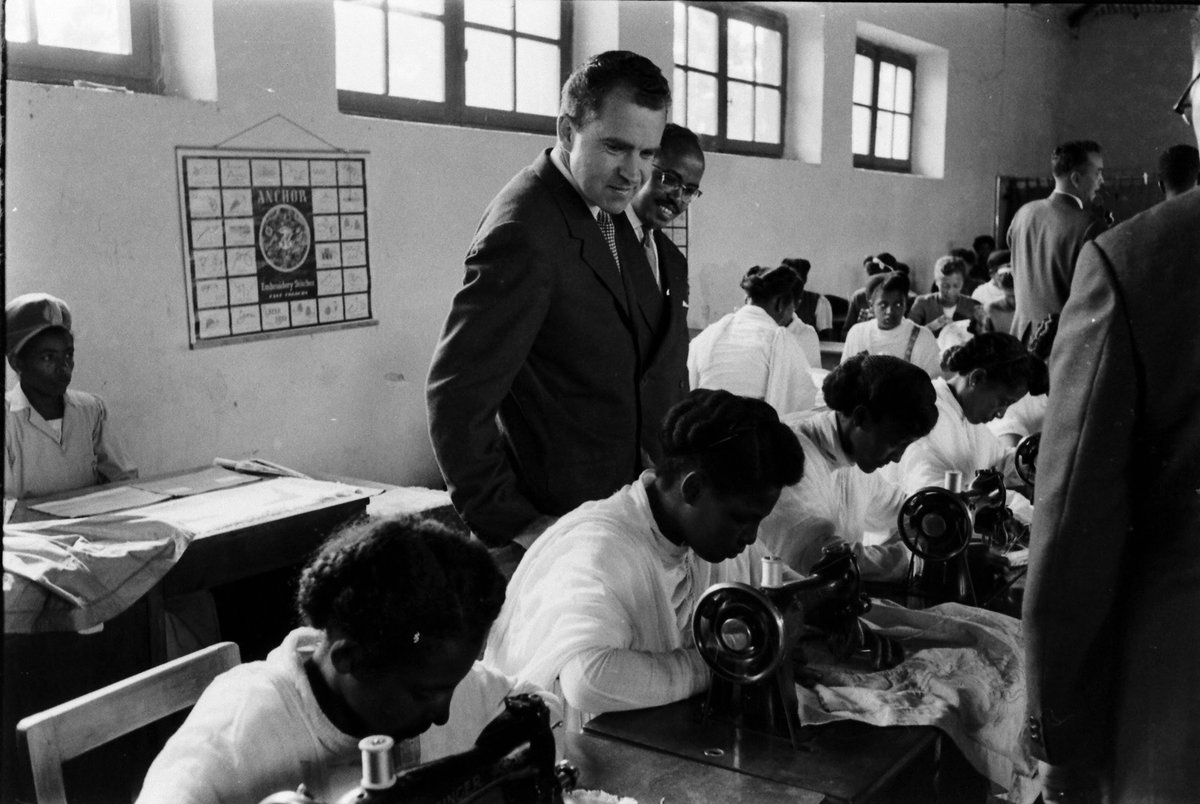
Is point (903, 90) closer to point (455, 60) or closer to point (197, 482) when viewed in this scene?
point (455, 60)

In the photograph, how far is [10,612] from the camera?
2105 mm

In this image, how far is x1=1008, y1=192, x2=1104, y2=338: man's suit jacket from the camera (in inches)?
182

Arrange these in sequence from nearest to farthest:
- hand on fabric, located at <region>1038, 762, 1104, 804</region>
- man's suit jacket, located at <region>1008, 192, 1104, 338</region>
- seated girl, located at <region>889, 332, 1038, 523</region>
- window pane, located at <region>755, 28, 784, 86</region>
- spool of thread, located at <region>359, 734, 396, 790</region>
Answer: spool of thread, located at <region>359, 734, 396, 790</region>
hand on fabric, located at <region>1038, 762, 1104, 804</region>
seated girl, located at <region>889, 332, 1038, 523</region>
man's suit jacket, located at <region>1008, 192, 1104, 338</region>
window pane, located at <region>755, 28, 784, 86</region>

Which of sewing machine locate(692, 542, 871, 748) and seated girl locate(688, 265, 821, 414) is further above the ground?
seated girl locate(688, 265, 821, 414)

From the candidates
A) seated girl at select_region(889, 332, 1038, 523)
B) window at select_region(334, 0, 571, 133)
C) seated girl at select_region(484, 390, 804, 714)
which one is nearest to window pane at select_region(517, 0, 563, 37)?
window at select_region(334, 0, 571, 133)

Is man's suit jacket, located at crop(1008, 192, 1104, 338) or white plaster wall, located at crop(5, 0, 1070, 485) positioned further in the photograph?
man's suit jacket, located at crop(1008, 192, 1104, 338)

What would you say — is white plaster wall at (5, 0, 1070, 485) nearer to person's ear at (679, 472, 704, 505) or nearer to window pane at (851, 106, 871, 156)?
person's ear at (679, 472, 704, 505)

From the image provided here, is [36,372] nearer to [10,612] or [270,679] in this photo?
[10,612]

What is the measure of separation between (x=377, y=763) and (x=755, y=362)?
290 cm

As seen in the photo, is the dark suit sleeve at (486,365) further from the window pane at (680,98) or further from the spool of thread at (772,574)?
the window pane at (680,98)

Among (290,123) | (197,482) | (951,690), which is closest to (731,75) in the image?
(290,123)

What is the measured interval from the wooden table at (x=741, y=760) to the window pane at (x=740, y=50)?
537 cm

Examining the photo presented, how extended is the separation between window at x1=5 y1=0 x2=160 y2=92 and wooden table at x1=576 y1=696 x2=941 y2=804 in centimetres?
238

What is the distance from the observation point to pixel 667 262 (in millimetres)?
2344
